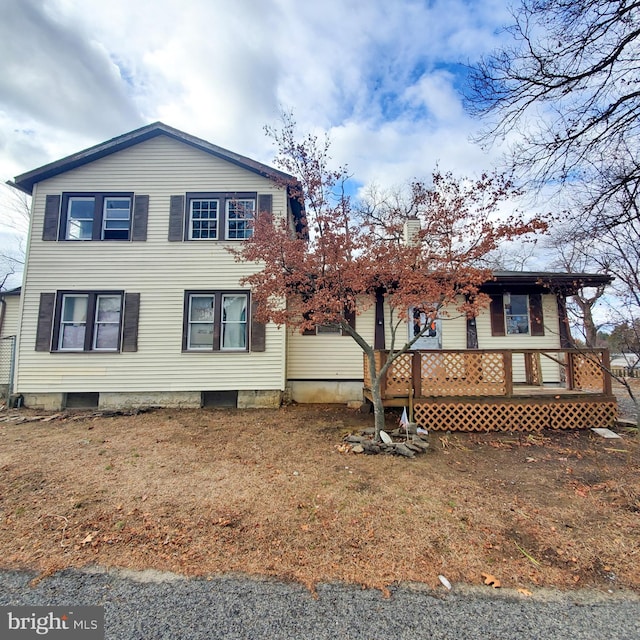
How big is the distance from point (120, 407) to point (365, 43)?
11685 mm

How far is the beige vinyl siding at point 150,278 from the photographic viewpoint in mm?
9031

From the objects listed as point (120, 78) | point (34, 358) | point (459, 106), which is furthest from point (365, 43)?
point (34, 358)

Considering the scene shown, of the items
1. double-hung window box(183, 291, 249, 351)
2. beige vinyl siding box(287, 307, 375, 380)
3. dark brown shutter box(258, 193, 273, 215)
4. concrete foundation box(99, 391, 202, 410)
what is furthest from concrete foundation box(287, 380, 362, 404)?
dark brown shutter box(258, 193, 273, 215)

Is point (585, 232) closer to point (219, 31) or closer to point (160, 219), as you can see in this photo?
point (219, 31)

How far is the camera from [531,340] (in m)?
9.90

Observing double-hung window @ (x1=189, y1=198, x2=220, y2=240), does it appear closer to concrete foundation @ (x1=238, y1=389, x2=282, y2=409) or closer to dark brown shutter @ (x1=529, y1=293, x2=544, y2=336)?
concrete foundation @ (x1=238, y1=389, x2=282, y2=409)

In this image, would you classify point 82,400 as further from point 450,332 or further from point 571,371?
point 571,371

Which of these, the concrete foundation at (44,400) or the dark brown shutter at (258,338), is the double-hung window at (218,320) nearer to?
the dark brown shutter at (258,338)

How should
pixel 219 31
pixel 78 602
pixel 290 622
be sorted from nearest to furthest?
pixel 290 622 → pixel 78 602 → pixel 219 31

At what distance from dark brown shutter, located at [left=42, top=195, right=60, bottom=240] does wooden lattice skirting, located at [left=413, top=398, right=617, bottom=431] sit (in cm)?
1098

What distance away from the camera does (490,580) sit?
8.69 ft

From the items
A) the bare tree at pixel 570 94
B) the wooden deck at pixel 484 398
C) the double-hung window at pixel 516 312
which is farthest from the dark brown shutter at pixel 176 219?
the double-hung window at pixel 516 312

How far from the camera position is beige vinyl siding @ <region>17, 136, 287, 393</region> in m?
9.03

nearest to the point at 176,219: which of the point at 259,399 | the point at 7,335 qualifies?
the point at 259,399
